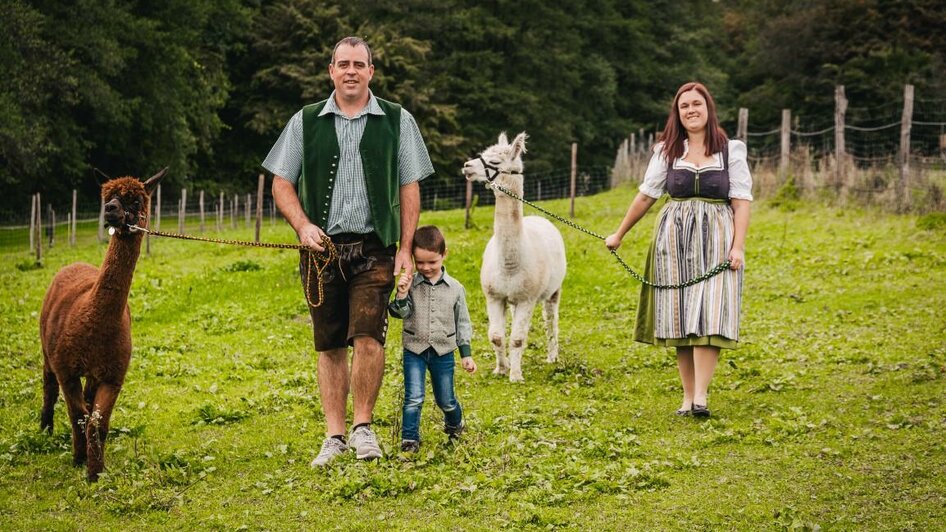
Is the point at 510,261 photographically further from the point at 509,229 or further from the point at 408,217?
the point at 408,217

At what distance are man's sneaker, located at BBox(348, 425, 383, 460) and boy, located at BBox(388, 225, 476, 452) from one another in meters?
0.27

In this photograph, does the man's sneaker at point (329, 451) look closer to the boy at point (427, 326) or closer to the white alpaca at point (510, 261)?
the boy at point (427, 326)

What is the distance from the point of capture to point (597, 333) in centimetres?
1104

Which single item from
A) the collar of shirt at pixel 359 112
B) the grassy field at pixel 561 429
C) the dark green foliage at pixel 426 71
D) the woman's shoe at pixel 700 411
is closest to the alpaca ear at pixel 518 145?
the grassy field at pixel 561 429

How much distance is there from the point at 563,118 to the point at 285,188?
41.9 m

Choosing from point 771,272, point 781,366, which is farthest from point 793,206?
point 781,366

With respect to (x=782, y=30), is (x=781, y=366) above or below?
below

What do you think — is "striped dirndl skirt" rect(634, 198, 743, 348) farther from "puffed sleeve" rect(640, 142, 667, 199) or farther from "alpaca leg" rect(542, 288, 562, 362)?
"alpaca leg" rect(542, 288, 562, 362)

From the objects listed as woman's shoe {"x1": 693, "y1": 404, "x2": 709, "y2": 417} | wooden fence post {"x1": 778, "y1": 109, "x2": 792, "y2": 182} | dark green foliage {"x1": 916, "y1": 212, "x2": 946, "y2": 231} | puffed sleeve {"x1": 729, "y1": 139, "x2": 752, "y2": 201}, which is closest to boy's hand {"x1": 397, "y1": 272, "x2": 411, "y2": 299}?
woman's shoe {"x1": 693, "y1": 404, "x2": 709, "y2": 417}

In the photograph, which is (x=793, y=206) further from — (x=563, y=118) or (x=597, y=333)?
(x=563, y=118)

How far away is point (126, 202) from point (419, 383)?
79.5 inches

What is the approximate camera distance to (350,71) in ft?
18.5

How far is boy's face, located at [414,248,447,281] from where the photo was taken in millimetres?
5825

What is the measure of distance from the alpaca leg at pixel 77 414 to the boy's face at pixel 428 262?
2161 millimetres
